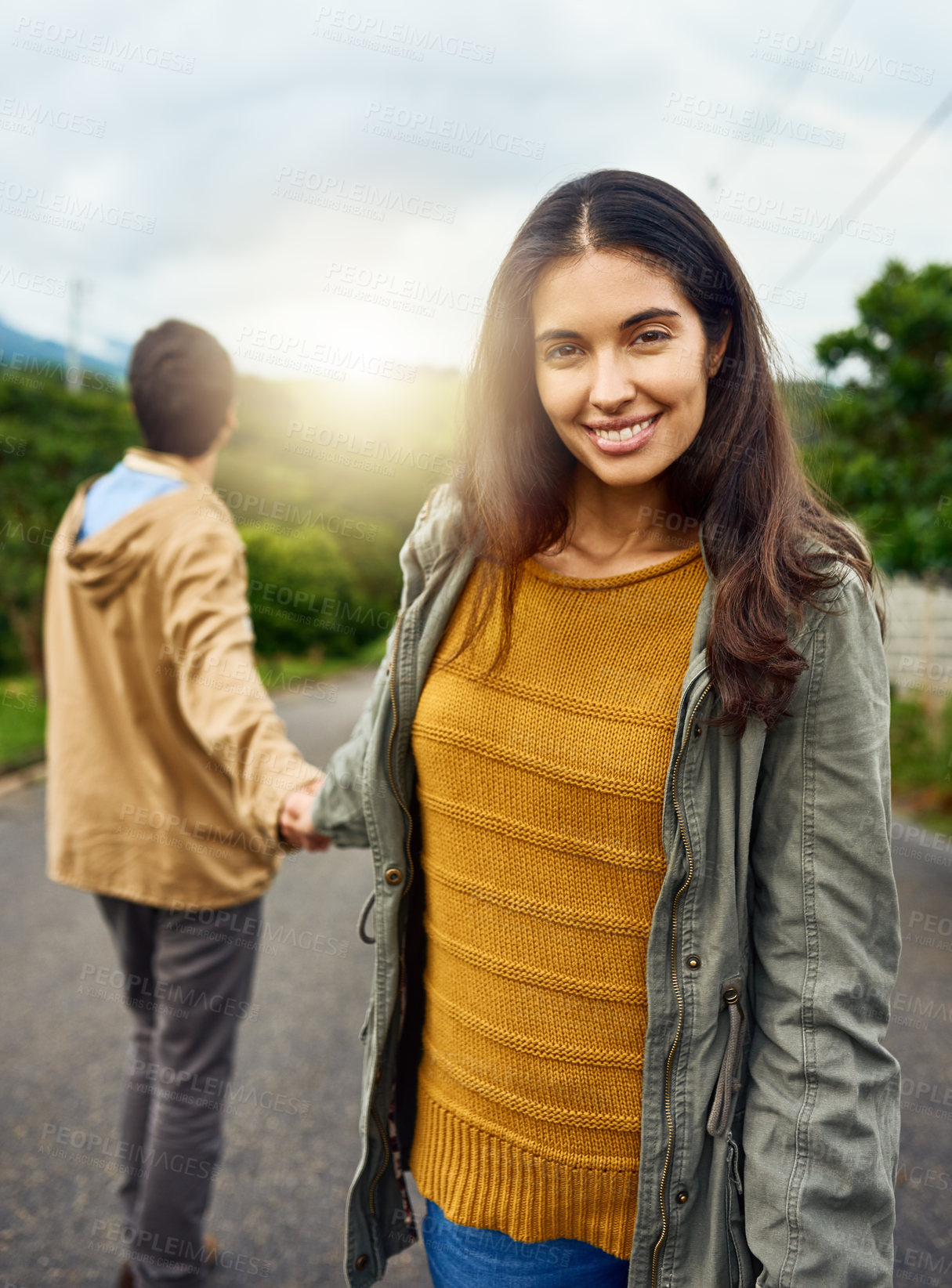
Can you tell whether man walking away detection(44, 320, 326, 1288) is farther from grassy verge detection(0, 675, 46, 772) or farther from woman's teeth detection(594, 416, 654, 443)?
grassy verge detection(0, 675, 46, 772)

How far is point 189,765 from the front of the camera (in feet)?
8.28

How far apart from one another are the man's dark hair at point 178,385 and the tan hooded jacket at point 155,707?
204mm

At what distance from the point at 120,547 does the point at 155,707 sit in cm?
40

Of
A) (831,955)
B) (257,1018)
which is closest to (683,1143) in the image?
(831,955)

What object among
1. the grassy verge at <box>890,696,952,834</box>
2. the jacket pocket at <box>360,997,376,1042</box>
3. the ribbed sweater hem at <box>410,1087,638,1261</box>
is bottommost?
the grassy verge at <box>890,696,952,834</box>

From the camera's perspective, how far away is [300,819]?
2219 mm

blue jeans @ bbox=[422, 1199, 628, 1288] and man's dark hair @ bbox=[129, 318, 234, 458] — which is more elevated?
man's dark hair @ bbox=[129, 318, 234, 458]

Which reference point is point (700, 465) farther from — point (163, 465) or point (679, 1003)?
point (163, 465)

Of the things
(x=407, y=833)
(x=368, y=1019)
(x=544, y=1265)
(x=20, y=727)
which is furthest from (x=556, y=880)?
(x=20, y=727)

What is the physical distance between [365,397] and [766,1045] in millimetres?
17907

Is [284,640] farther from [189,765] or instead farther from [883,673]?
[883,673]

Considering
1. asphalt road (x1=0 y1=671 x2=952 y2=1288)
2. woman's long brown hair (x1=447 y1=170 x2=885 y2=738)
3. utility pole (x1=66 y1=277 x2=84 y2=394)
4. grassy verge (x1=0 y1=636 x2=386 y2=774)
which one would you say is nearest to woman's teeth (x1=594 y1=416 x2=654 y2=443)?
woman's long brown hair (x1=447 y1=170 x2=885 y2=738)

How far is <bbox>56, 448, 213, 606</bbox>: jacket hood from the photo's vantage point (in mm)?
2418

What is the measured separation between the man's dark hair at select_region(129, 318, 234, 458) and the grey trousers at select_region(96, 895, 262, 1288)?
1.23 metres
